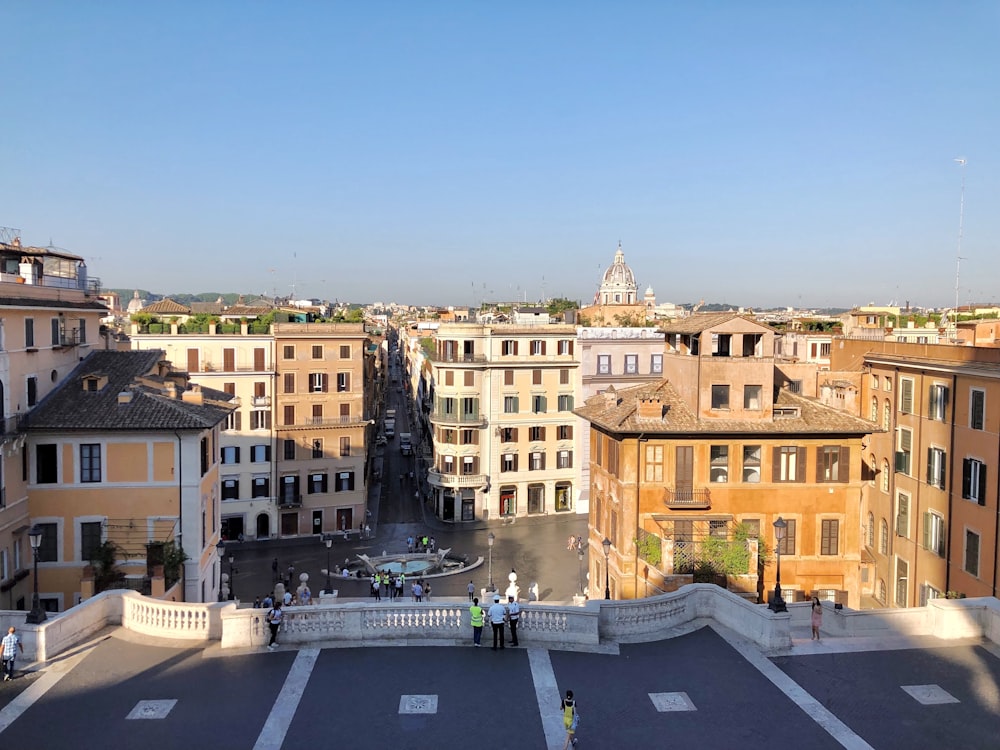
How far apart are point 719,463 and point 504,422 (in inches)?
1219

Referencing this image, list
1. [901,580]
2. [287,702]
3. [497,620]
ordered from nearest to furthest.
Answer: [287,702] < [497,620] < [901,580]

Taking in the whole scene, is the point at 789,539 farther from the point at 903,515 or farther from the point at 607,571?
the point at 903,515

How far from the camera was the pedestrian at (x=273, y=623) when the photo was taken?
65.4 feet

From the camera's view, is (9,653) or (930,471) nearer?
(9,653)

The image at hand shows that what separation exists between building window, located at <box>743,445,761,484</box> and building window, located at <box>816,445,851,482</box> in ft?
8.48

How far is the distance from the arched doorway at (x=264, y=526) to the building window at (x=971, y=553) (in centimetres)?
4374

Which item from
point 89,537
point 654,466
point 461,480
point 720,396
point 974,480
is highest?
point 720,396

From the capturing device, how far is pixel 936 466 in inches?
1495

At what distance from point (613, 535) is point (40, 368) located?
2525 centimetres

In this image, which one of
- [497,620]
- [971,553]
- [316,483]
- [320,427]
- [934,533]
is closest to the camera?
[497,620]

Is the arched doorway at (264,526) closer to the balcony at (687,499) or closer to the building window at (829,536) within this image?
the balcony at (687,499)

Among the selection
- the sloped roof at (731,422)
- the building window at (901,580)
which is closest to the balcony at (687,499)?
the sloped roof at (731,422)

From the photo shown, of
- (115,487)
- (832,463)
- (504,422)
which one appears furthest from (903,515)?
(115,487)

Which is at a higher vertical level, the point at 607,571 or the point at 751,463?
the point at 751,463
